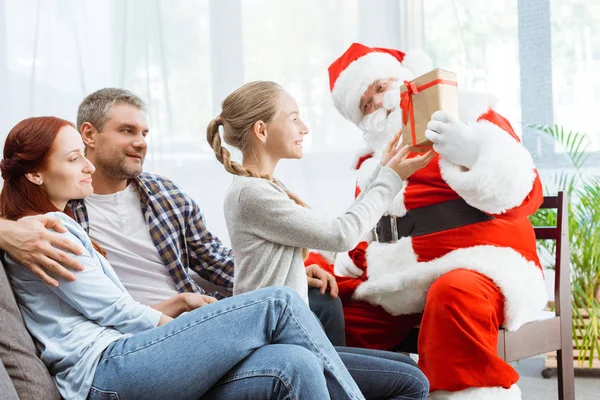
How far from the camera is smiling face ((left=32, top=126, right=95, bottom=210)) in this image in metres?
1.46

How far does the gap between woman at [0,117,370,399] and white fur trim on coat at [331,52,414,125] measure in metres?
1.13

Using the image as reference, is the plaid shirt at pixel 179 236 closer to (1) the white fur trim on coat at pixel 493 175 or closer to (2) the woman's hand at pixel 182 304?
(2) the woman's hand at pixel 182 304

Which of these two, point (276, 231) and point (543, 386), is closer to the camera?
point (276, 231)

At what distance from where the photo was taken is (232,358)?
1267 millimetres

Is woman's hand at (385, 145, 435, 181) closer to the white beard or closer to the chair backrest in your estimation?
the white beard

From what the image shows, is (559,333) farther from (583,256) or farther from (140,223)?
(140,223)

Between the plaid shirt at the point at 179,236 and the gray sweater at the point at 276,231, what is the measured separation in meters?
0.40

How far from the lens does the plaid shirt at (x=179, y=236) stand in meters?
1.99

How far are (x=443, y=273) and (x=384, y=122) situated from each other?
1.81 feet

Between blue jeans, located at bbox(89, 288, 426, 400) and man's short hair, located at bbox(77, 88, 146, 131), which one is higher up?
man's short hair, located at bbox(77, 88, 146, 131)

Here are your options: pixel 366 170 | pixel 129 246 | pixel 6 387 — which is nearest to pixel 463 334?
pixel 366 170

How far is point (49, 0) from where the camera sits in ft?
9.91

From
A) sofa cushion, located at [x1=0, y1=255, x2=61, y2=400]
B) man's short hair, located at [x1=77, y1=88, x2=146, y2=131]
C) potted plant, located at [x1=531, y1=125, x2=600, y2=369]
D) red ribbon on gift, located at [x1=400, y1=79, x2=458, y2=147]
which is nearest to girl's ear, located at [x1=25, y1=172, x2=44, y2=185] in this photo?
sofa cushion, located at [x1=0, y1=255, x2=61, y2=400]

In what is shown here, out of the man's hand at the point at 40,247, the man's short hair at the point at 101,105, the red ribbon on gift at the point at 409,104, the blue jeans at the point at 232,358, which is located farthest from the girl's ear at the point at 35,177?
the red ribbon on gift at the point at 409,104
